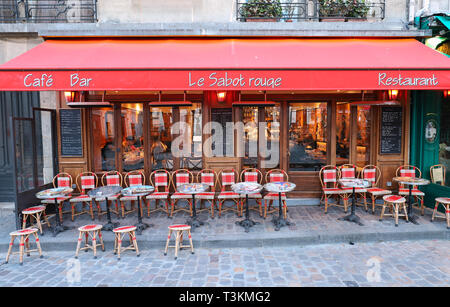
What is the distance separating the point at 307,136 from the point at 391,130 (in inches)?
82.7

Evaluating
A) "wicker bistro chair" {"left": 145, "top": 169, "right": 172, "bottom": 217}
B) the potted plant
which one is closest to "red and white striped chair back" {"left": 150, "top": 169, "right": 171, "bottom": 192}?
"wicker bistro chair" {"left": 145, "top": 169, "right": 172, "bottom": 217}

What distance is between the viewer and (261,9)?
6.75m

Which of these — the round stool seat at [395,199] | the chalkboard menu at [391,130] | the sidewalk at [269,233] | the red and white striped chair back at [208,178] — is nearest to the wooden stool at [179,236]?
the sidewalk at [269,233]

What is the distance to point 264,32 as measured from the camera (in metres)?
6.41

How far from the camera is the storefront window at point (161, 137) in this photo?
7336mm

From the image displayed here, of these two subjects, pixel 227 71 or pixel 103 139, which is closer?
pixel 227 71

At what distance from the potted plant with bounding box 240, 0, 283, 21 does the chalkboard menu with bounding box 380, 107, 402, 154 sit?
141 inches

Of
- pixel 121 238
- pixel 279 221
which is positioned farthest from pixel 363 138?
pixel 121 238

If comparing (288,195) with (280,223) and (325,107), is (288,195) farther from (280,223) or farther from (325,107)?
(325,107)

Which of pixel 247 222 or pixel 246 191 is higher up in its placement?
pixel 246 191

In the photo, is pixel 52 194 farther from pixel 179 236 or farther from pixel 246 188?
pixel 246 188

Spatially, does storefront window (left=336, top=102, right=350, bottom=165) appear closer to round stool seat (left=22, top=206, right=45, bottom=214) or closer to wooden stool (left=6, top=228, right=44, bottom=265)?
wooden stool (left=6, top=228, right=44, bottom=265)

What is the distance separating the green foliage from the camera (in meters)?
6.73

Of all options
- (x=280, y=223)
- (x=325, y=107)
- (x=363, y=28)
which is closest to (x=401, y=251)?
(x=280, y=223)
